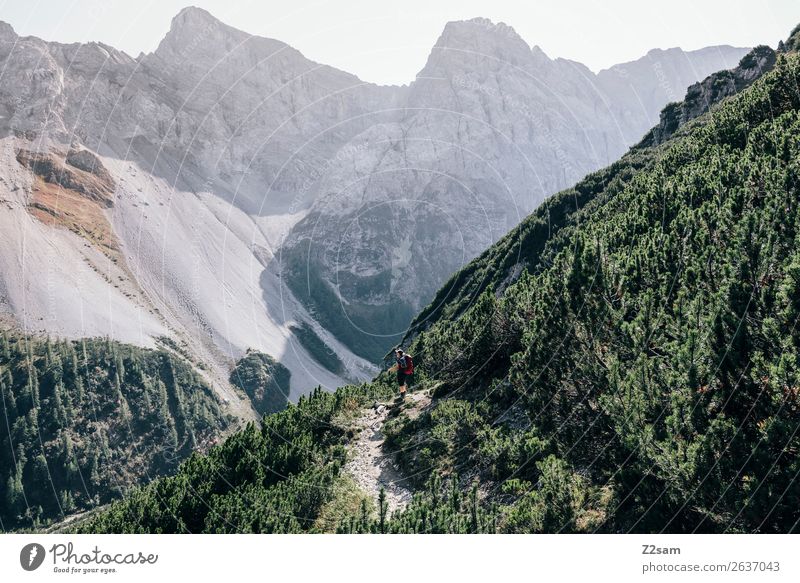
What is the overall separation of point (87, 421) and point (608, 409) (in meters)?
144

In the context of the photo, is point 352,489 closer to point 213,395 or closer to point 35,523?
point 35,523

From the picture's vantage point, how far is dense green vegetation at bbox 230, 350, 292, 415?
16375 centimetres

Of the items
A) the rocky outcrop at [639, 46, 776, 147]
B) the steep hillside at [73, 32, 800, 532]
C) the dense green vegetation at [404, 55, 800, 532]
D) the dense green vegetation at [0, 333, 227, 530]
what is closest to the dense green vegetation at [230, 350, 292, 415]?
the dense green vegetation at [0, 333, 227, 530]

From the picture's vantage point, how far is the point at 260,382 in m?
167

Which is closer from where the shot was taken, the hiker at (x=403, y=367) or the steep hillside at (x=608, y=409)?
the steep hillside at (x=608, y=409)

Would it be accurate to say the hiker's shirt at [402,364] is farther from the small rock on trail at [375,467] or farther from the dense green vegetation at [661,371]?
the dense green vegetation at [661,371]

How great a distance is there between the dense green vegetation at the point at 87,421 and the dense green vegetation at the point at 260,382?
13.3m

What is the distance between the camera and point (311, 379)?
191 metres

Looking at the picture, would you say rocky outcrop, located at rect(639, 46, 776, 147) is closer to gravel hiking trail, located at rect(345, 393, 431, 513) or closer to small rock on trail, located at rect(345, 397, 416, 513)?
gravel hiking trail, located at rect(345, 393, 431, 513)

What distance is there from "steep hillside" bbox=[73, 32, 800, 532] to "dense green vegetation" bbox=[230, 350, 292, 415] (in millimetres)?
139353

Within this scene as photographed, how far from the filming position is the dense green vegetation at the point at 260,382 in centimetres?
16375

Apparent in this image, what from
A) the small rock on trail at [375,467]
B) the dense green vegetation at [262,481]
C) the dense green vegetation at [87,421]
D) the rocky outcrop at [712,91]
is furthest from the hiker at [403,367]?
the dense green vegetation at [87,421]

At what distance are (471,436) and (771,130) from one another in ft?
62.1
